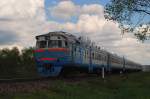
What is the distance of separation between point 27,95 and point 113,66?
4098cm

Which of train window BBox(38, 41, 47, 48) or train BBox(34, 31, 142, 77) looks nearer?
train BBox(34, 31, 142, 77)

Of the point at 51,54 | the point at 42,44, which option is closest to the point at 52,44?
the point at 42,44

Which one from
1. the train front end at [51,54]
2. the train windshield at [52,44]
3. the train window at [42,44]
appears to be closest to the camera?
the train front end at [51,54]

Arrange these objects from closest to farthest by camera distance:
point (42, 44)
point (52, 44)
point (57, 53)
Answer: point (57, 53) < point (52, 44) < point (42, 44)

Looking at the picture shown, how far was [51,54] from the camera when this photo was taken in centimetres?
3353

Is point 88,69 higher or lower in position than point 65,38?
lower

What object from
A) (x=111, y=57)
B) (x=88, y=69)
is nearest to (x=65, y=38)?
(x=88, y=69)

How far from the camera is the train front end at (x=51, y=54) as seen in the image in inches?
1314

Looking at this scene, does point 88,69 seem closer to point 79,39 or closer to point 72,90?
point 79,39

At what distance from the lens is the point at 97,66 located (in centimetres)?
4519

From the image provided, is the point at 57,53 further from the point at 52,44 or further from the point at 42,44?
the point at 42,44

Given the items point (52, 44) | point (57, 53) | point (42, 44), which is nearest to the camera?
point (57, 53)

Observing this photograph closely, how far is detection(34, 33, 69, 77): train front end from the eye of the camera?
3338 centimetres

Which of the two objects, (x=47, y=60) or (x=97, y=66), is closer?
(x=47, y=60)
